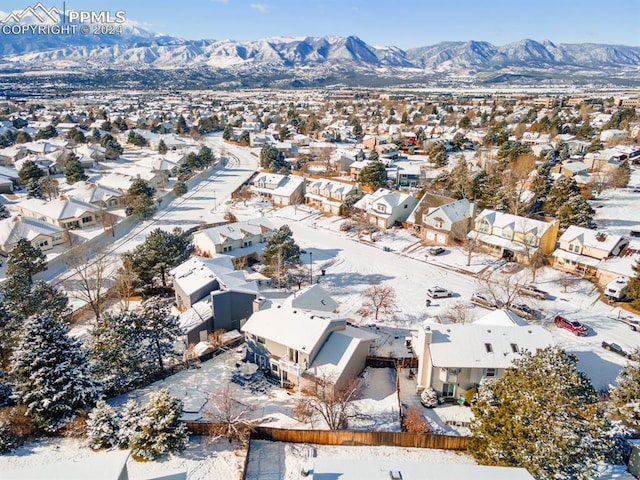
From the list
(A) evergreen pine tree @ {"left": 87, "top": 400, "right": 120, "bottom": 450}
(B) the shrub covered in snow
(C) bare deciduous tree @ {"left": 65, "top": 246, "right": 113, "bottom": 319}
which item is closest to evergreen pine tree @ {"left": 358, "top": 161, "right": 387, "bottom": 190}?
(C) bare deciduous tree @ {"left": 65, "top": 246, "right": 113, "bottom": 319}

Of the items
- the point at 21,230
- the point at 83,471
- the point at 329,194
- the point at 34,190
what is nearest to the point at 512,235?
the point at 329,194

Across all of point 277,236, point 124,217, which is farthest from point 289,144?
point 277,236

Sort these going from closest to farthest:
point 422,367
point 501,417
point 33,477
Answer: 1. point 33,477
2. point 501,417
3. point 422,367

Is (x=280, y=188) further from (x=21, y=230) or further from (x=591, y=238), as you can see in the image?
(x=591, y=238)

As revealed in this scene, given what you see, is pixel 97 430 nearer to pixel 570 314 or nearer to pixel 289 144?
pixel 570 314

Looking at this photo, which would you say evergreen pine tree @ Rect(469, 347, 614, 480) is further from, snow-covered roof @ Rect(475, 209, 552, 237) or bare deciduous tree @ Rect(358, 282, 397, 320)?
snow-covered roof @ Rect(475, 209, 552, 237)

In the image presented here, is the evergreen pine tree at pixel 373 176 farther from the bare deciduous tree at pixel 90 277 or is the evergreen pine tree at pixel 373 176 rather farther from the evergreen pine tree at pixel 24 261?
the evergreen pine tree at pixel 24 261

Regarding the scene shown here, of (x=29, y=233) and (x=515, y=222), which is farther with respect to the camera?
(x=29, y=233)
